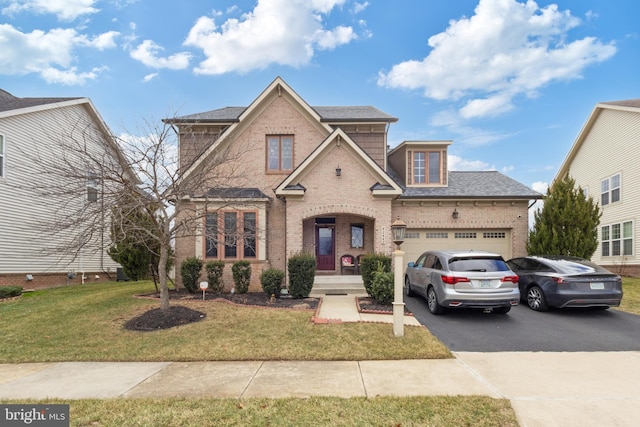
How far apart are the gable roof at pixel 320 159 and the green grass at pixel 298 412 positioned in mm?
9247

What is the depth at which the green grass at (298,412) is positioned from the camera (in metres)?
4.02

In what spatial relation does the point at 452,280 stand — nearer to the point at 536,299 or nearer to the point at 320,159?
the point at 536,299

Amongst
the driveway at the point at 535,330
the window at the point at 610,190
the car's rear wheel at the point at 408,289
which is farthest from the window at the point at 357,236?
the window at the point at 610,190

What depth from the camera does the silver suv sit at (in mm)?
8578

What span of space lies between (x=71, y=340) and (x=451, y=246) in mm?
13681

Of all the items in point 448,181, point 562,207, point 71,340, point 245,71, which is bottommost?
point 71,340

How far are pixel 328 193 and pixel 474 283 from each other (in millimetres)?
6505

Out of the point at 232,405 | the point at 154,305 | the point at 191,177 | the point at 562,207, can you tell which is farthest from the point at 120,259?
the point at 562,207

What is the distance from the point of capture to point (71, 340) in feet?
24.9

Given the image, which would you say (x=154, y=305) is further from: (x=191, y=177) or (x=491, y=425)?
(x=491, y=425)

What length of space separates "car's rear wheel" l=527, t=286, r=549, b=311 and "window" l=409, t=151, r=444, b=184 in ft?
23.8

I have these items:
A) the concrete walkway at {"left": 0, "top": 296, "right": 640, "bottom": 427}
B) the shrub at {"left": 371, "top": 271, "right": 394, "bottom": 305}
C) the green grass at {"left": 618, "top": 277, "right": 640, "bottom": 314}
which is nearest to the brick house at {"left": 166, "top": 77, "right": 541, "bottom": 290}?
the shrub at {"left": 371, "top": 271, "right": 394, "bottom": 305}

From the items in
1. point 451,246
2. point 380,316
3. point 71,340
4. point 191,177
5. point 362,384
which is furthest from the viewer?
point 451,246

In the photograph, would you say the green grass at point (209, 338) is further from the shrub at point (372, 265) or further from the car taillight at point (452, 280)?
the shrub at point (372, 265)
